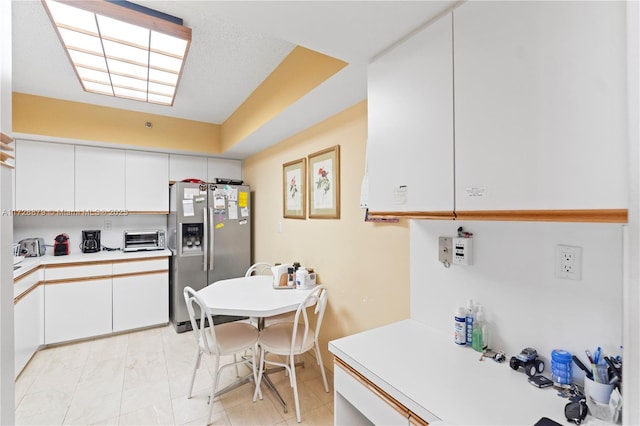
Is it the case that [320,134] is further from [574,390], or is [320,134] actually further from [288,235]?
[574,390]

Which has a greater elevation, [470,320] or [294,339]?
[470,320]

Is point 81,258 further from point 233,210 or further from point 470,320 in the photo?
point 470,320

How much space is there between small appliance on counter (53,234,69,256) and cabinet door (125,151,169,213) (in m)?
0.76

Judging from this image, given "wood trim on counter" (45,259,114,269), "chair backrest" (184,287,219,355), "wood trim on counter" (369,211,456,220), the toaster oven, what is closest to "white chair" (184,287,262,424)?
"chair backrest" (184,287,219,355)

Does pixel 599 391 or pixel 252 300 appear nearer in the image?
pixel 599 391

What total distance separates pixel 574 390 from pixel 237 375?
7.68 ft

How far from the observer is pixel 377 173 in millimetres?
1500

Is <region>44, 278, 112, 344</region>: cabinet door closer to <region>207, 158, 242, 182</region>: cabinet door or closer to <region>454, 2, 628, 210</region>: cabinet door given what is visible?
<region>207, 158, 242, 182</region>: cabinet door

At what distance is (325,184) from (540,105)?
1747 millimetres

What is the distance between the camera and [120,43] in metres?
1.91

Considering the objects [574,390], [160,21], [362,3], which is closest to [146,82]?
[160,21]

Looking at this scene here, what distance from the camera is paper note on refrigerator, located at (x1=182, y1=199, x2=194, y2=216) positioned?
3.50m

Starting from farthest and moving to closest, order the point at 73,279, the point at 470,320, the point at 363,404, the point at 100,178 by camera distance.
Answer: the point at 100,178 < the point at 73,279 < the point at 470,320 < the point at 363,404

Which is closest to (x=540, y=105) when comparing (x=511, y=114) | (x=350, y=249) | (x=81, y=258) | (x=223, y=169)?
(x=511, y=114)
